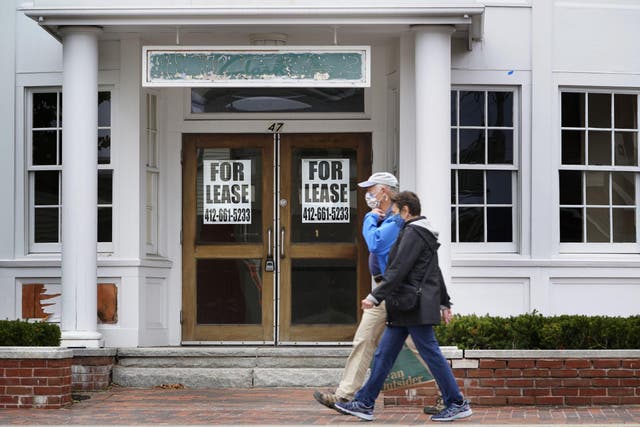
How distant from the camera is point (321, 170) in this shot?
14.7 meters

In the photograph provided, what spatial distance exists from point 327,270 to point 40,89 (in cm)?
384

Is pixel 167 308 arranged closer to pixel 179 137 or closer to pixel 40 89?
pixel 179 137

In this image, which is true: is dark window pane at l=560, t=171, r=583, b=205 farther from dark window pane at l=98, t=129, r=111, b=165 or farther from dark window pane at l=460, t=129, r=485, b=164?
dark window pane at l=98, t=129, r=111, b=165

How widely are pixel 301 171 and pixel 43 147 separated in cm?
294

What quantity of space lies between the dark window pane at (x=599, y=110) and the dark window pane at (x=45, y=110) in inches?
237

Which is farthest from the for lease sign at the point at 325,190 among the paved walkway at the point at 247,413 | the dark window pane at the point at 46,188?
the dark window pane at the point at 46,188

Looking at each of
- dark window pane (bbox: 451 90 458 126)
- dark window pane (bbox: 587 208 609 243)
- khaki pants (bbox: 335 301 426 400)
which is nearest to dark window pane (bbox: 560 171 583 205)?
dark window pane (bbox: 587 208 609 243)

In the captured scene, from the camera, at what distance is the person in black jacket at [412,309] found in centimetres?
1003

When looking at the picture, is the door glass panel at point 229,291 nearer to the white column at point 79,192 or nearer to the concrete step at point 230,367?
the concrete step at point 230,367

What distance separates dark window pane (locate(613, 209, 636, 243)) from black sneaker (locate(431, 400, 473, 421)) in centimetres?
481

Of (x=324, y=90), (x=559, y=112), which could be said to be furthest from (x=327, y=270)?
(x=559, y=112)

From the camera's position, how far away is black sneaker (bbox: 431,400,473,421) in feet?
33.3

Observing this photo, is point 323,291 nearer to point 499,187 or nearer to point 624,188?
point 499,187

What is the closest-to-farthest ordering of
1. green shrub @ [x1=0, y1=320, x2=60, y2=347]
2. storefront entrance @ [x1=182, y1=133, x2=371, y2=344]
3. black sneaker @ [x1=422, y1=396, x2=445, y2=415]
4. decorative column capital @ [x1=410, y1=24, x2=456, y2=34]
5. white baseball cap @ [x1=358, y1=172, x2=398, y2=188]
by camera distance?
black sneaker @ [x1=422, y1=396, x2=445, y2=415] → white baseball cap @ [x1=358, y1=172, x2=398, y2=188] → green shrub @ [x1=0, y1=320, x2=60, y2=347] → decorative column capital @ [x1=410, y1=24, x2=456, y2=34] → storefront entrance @ [x1=182, y1=133, x2=371, y2=344]
